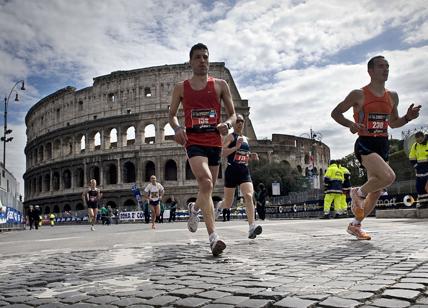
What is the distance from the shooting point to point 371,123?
5207 mm

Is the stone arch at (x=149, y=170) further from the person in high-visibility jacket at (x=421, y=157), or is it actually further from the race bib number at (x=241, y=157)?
the race bib number at (x=241, y=157)

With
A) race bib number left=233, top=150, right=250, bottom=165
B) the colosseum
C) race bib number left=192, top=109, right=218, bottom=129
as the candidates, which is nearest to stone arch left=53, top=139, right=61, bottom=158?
the colosseum

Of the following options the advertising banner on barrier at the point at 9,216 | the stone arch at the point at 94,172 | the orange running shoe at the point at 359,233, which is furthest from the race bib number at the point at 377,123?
the stone arch at the point at 94,172

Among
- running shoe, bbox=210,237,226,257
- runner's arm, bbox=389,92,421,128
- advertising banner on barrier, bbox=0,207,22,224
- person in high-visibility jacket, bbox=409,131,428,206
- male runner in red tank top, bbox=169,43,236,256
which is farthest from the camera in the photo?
advertising banner on barrier, bbox=0,207,22,224

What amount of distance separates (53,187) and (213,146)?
54539 mm

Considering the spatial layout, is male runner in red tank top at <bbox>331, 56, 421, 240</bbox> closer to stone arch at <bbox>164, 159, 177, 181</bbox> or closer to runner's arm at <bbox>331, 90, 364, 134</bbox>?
runner's arm at <bbox>331, 90, 364, 134</bbox>

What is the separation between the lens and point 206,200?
14.3 feet

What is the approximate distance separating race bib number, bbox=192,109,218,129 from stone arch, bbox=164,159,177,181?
44.8 meters

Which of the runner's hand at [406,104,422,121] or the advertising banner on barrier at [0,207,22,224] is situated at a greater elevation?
the runner's hand at [406,104,422,121]

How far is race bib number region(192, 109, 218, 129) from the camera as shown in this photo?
14.9 ft

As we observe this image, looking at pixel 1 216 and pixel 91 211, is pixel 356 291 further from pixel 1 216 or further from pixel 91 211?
pixel 1 216

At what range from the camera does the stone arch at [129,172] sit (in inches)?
1957

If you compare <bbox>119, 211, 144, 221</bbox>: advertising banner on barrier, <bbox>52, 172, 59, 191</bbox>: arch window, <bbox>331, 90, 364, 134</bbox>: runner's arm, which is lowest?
<bbox>119, 211, 144, 221</bbox>: advertising banner on barrier

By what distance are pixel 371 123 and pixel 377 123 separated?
0.25ft
